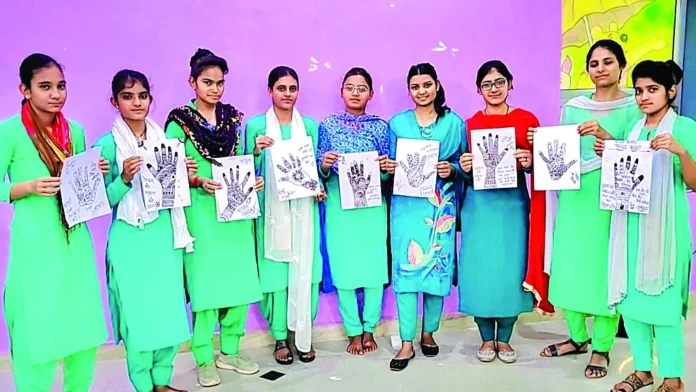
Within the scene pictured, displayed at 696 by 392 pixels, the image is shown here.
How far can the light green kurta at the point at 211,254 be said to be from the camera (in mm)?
2684

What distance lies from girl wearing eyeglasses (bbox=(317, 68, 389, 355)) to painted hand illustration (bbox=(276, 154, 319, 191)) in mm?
137

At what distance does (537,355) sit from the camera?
319 cm

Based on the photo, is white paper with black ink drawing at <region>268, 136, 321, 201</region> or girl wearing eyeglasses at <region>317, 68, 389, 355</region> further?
girl wearing eyeglasses at <region>317, 68, 389, 355</region>

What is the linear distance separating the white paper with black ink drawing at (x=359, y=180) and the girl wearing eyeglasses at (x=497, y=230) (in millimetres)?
408

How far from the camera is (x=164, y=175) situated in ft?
8.03

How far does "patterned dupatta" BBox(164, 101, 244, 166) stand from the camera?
2.63 metres

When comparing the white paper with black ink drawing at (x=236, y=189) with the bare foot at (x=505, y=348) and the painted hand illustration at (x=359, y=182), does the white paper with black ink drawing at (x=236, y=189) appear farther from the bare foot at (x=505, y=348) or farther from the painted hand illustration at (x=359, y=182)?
the bare foot at (x=505, y=348)

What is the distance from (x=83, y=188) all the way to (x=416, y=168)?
1410 mm

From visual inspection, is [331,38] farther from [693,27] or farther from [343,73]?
[693,27]

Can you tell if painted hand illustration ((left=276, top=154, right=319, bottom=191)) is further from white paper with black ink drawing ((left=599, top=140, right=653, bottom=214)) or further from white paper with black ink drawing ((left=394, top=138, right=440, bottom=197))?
white paper with black ink drawing ((left=599, top=140, right=653, bottom=214))

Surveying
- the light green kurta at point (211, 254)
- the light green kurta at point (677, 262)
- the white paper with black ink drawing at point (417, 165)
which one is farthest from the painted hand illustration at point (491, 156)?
the light green kurta at point (211, 254)

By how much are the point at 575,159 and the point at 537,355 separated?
109cm

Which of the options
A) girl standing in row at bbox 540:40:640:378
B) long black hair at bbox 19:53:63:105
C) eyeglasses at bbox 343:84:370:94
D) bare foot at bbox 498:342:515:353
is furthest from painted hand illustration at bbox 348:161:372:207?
long black hair at bbox 19:53:63:105

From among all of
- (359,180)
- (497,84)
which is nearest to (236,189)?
(359,180)
